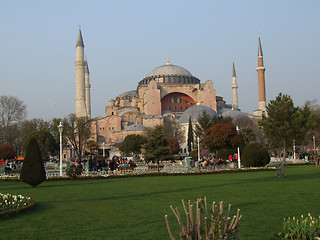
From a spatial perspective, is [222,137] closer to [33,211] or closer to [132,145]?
[33,211]

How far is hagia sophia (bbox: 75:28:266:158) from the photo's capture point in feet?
171

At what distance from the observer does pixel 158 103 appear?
57531mm

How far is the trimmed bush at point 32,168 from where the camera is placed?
11859mm

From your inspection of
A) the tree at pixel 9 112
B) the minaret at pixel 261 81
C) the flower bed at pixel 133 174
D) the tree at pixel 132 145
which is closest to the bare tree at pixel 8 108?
the tree at pixel 9 112

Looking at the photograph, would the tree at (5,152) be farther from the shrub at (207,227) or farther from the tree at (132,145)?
the shrub at (207,227)

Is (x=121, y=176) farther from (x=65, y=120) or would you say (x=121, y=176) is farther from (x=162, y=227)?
(x=65, y=120)

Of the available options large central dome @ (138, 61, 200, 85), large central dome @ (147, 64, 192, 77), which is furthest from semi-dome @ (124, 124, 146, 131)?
large central dome @ (147, 64, 192, 77)

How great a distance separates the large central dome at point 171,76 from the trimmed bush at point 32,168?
168 ft

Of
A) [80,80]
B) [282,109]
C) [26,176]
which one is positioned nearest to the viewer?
[26,176]

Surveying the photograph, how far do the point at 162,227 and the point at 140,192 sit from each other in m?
4.25

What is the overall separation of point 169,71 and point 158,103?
9.12 m

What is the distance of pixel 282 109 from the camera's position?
61.1 ft

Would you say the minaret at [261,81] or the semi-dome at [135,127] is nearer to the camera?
the semi-dome at [135,127]

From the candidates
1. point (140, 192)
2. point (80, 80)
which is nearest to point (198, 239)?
point (140, 192)
